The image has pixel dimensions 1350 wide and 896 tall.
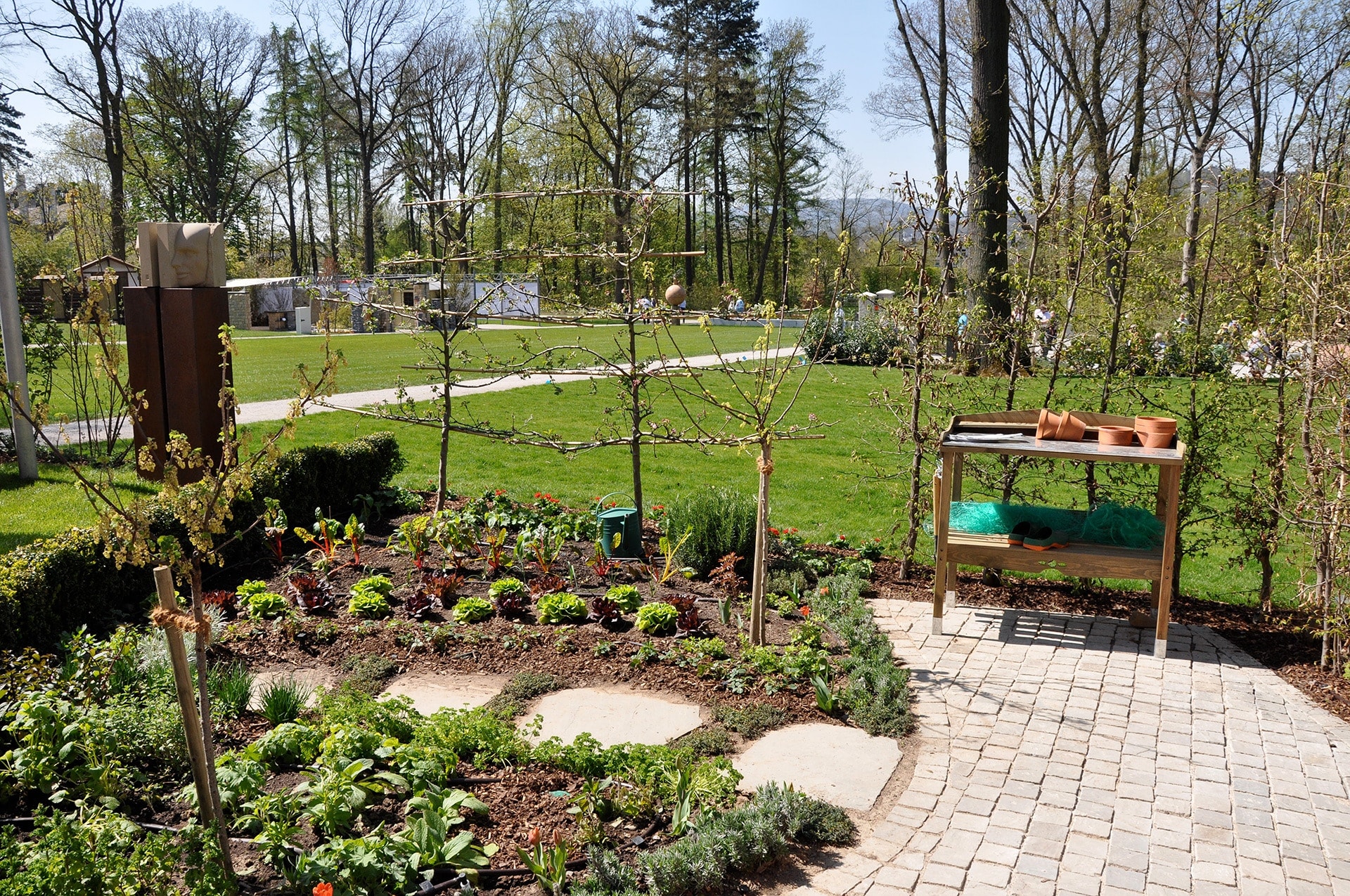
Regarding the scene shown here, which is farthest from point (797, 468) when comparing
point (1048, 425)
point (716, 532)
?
point (1048, 425)

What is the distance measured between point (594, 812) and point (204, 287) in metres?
5.81

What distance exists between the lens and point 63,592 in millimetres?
4699

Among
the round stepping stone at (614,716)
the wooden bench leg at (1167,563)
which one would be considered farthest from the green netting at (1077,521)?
the round stepping stone at (614,716)

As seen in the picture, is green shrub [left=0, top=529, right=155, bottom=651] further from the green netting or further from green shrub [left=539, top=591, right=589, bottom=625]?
the green netting

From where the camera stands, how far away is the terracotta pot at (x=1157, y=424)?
5.18 metres

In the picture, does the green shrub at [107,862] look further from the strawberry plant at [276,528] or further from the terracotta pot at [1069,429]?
the terracotta pot at [1069,429]

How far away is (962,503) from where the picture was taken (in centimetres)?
568

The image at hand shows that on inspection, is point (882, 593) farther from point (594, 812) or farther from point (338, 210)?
point (338, 210)

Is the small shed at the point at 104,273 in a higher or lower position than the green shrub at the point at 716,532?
higher

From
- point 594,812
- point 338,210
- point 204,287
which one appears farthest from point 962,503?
point 338,210

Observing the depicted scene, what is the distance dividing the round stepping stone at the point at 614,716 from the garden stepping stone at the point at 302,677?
1.03 meters

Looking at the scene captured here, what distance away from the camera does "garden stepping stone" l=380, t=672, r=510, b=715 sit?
4270 millimetres

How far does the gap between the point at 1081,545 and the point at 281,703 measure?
13.6 ft

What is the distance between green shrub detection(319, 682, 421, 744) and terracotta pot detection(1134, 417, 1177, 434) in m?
4.17
